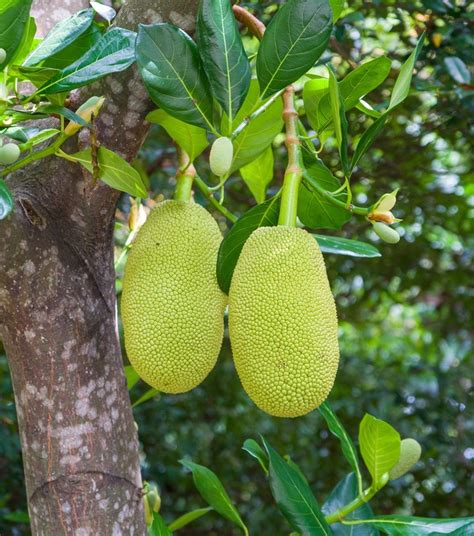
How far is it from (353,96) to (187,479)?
137 cm

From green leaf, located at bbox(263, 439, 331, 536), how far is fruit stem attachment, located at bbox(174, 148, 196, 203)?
29 centimetres

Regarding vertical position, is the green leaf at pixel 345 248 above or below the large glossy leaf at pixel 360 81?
below

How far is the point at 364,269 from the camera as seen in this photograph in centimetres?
195

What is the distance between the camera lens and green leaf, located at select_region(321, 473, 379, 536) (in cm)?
102

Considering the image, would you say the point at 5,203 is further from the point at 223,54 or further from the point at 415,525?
the point at 415,525

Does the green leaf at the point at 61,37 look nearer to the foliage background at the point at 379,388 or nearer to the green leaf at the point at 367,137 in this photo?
the green leaf at the point at 367,137

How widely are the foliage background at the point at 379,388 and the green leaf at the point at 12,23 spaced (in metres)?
0.94

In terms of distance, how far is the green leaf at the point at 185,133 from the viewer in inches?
31.2

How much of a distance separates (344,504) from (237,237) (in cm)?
44

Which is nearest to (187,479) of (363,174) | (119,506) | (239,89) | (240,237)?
(363,174)

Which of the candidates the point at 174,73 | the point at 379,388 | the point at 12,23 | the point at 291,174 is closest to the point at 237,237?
the point at 291,174

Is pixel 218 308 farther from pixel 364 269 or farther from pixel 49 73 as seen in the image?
pixel 364 269

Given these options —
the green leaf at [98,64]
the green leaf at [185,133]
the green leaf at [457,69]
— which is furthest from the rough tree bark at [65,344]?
the green leaf at [457,69]

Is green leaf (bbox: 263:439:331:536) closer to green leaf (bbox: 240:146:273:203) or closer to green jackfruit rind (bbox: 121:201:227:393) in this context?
green jackfruit rind (bbox: 121:201:227:393)
